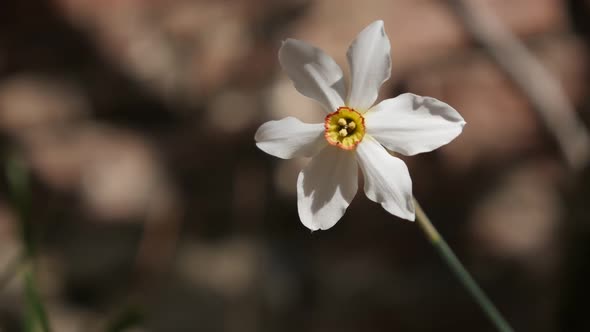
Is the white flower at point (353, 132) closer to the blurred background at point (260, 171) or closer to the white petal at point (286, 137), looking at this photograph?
the white petal at point (286, 137)

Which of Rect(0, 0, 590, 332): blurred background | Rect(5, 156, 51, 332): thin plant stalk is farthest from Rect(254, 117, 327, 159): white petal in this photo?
Rect(0, 0, 590, 332): blurred background

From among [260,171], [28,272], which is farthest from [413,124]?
[260,171]

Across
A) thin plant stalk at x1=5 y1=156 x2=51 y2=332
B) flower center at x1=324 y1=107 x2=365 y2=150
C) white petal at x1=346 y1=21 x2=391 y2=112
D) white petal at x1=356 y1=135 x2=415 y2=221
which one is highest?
thin plant stalk at x1=5 y1=156 x2=51 y2=332

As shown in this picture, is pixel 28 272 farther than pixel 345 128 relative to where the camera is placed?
Yes

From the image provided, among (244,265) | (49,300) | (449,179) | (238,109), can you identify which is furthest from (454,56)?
(49,300)

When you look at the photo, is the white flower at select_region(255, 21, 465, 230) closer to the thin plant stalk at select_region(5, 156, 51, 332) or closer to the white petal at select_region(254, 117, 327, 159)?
the white petal at select_region(254, 117, 327, 159)

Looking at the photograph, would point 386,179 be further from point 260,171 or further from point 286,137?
point 260,171
